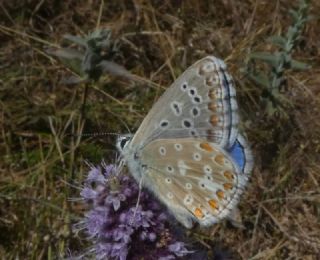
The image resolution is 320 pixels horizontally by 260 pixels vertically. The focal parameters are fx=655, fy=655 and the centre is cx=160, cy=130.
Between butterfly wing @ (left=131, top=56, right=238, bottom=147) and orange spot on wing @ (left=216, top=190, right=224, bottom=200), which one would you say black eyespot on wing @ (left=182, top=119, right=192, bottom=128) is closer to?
butterfly wing @ (left=131, top=56, right=238, bottom=147)

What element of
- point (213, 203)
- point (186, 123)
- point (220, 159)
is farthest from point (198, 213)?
point (186, 123)

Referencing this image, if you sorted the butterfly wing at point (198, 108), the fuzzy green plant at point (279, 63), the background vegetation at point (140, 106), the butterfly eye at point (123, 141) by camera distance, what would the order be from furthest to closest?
the fuzzy green plant at point (279, 63) < the background vegetation at point (140, 106) < the butterfly eye at point (123, 141) < the butterfly wing at point (198, 108)

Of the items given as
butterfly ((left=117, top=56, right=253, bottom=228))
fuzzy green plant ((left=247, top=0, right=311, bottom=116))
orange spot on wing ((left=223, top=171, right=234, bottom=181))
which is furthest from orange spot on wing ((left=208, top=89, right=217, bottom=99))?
fuzzy green plant ((left=247, top=0, right=311, bottom=116))

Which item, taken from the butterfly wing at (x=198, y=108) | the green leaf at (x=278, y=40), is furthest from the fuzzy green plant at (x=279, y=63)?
the butterfly wing at (x=198, y=108)

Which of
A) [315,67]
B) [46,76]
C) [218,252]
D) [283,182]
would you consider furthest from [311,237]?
[46,76]

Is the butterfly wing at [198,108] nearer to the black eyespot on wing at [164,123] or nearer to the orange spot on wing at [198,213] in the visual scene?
the black eyespot on wing at [164,123]

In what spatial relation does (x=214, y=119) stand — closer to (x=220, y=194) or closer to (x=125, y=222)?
(x=220, y=194)

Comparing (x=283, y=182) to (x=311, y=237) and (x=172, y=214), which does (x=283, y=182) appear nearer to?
(x=311, y=237)
